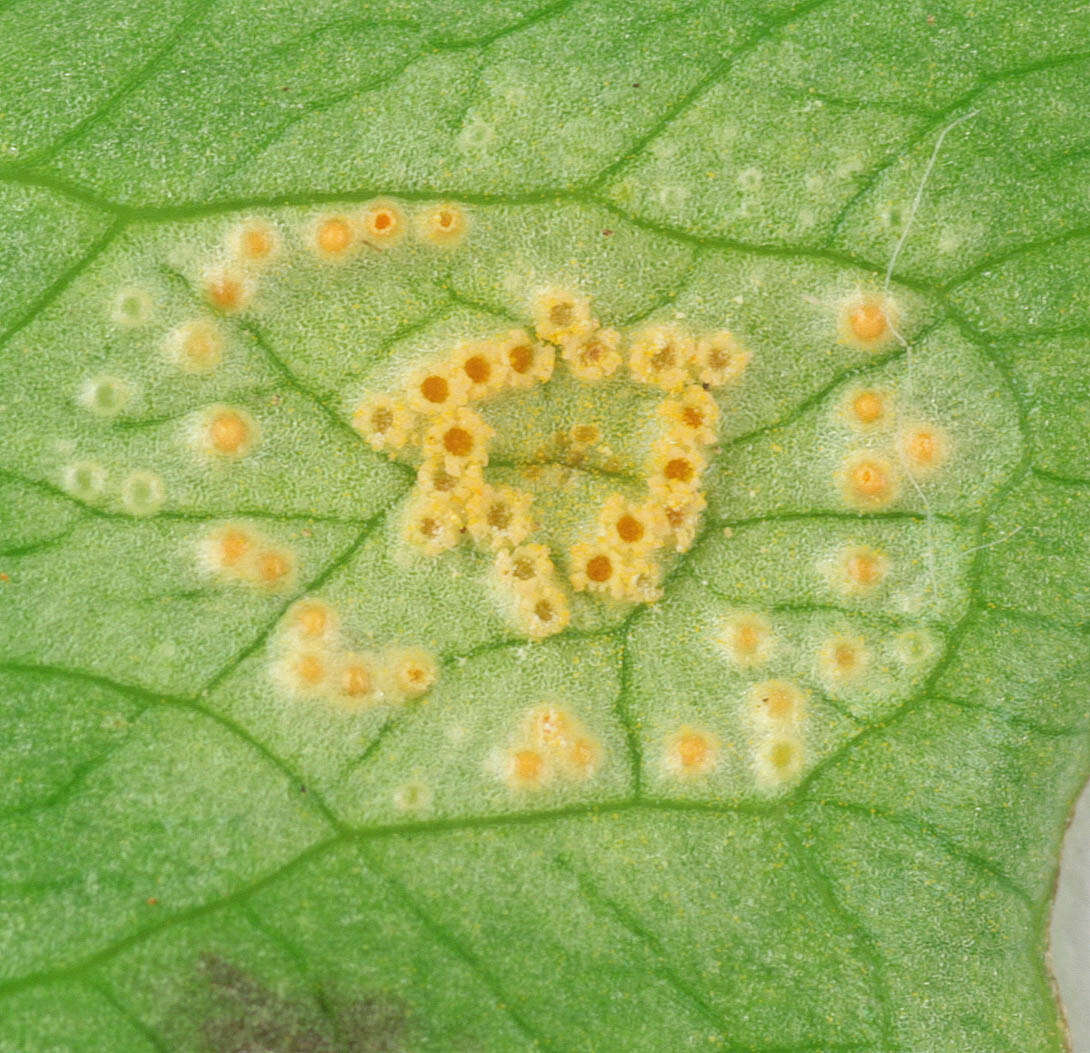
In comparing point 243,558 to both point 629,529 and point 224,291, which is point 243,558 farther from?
point 629,529

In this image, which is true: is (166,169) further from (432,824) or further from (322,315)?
(432,824)

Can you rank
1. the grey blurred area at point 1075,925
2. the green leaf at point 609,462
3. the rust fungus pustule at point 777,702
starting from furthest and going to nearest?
the grey blurred area at point 1075,925 < the rust fungus pustule at point 777,702 < the green leaf at point 609,462

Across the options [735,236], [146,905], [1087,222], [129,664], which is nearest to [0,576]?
[129,664]

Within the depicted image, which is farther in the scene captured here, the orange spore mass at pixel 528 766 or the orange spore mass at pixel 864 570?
the orange spore mass at pixel 864 570

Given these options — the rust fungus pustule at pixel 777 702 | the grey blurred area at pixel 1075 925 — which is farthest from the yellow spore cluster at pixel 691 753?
the grey blurred area at pixel 1075 925

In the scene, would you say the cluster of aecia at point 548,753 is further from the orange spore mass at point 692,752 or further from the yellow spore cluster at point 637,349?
the yellow spore cluster at point 637,349
